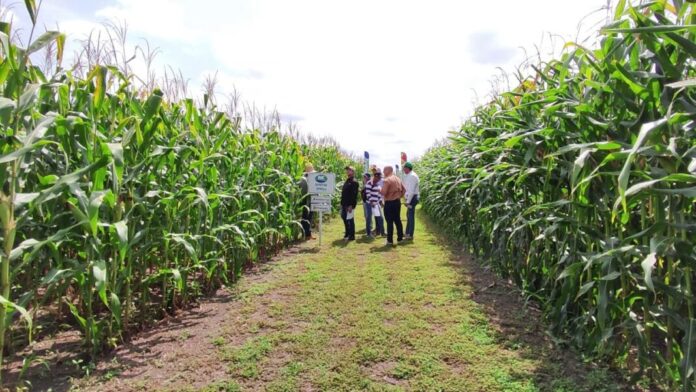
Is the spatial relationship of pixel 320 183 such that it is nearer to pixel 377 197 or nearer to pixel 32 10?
pixel 377 197

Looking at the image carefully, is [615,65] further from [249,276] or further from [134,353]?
[249,276]

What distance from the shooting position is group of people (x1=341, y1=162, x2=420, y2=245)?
8203 mm

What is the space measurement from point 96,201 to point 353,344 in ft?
7.49

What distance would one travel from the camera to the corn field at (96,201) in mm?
2191

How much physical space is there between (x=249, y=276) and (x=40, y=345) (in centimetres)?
275

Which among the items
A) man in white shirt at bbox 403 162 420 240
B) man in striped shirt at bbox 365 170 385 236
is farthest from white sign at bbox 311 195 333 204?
man in white shirt at bbox 403 162 420 240

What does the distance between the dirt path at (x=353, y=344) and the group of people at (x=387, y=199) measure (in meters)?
2.86

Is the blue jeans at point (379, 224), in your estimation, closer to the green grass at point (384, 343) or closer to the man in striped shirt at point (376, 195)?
the man in striped shirt at point (376, 195)

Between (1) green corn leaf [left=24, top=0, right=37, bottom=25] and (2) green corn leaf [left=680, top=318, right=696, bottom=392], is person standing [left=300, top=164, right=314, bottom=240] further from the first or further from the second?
(2) green corn leaf [left=680, top=318, right=696, bottom=392]

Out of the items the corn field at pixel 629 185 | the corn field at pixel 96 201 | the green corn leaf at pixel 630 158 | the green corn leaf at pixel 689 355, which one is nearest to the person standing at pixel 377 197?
the corn field at pixel 96 201

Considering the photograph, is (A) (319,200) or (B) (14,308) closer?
(B) (14,308)

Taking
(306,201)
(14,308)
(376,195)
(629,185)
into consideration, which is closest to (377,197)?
(376,195)

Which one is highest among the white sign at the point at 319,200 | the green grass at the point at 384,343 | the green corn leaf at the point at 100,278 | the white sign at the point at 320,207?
Answer: the white sign at the point at 319,200

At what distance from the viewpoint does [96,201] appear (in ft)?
7.47
